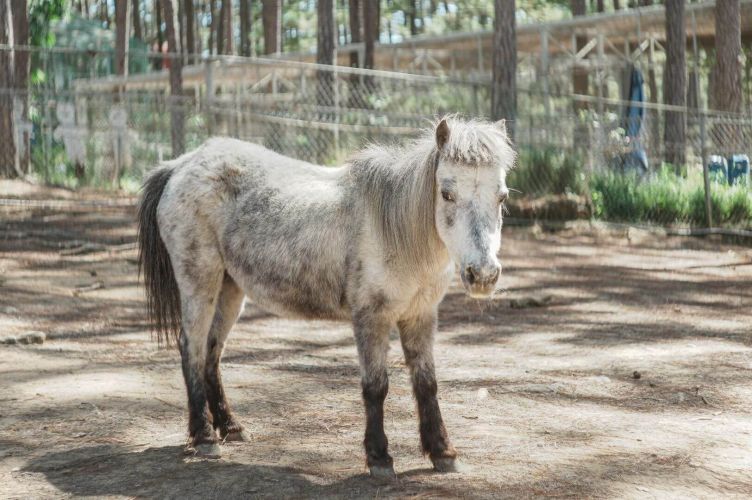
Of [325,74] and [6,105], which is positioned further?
[325,74]

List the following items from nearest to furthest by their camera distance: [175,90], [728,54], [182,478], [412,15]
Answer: [182,478], [728,54], [175,90], [412,15]

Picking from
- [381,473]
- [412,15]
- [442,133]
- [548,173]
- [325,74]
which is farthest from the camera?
[412,15]

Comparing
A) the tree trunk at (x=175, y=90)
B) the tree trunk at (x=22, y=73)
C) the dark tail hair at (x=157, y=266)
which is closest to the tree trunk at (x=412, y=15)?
the tree trunk at (x=175, y=90)

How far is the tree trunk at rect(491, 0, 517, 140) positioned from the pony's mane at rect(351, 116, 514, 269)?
1028 cm

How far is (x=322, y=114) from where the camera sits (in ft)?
45.1

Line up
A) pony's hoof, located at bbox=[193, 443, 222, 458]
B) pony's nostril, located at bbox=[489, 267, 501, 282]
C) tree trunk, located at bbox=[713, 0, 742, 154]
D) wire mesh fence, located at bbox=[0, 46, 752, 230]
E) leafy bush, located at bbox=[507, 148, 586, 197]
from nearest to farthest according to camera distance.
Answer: pony's nostril, located at bbox=[489, 267, 501, 282]
pony's hoof, located at bbox=[193, 443, 222, 458]
wire mesh fence, located at bbox=[0, 46, 752, 230]
leafy bush, located at bbox=[507, 148, 586, 197]
tree trunk, located at bbox=[713, 0, 742, 154]

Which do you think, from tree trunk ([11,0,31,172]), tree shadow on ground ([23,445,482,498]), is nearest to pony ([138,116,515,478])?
tree shadow on ground ([23,445,482,498])

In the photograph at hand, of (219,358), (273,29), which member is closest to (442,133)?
(219,358)

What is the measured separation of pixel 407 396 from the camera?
19.8 feet

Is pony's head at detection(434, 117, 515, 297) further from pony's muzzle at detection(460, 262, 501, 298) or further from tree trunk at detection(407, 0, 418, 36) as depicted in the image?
tree trunk at detection(407, 0, 418, 36)

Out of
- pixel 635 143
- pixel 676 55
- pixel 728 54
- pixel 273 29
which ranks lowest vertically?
pixel 635 143

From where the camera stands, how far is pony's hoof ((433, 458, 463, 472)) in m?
4.41

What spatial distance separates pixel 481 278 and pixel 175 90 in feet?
56.7

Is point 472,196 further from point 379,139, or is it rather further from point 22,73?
point 22,73
